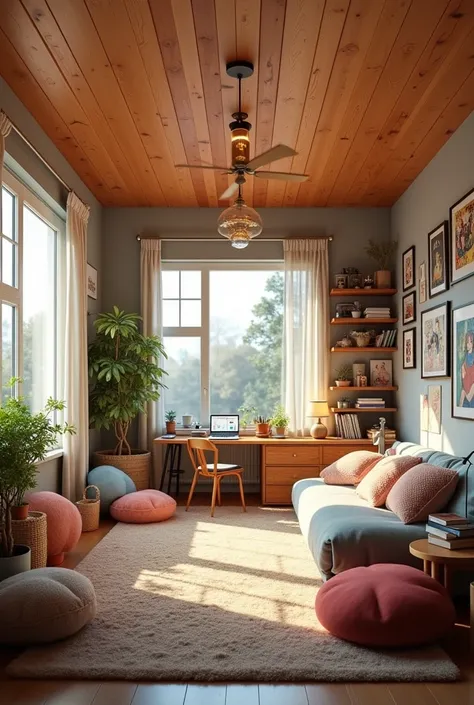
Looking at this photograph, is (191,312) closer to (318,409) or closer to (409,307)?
(318,409)

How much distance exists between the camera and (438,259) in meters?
5.06

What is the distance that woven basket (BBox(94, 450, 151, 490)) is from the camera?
6.05m

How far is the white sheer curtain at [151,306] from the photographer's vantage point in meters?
6.67

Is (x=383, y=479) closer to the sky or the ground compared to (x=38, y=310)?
closer to the ground

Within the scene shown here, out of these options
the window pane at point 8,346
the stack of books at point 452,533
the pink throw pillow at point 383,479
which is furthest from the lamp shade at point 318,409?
the stack of books at point 452,533

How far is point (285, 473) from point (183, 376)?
1.58 metres

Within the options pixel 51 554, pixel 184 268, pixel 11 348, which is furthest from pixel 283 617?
pixel 184 268

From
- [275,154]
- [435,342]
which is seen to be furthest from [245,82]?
[435,342]

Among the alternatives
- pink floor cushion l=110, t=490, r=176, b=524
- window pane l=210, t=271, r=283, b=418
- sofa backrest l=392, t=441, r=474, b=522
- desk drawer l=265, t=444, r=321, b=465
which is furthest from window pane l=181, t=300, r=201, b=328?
sofa backrest l=392, t=441, r=474, b=522

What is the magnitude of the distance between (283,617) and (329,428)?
3.55m

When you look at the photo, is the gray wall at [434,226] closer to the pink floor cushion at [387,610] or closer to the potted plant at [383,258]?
the potted plant at [383,258]

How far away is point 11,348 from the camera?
4539 millimetres

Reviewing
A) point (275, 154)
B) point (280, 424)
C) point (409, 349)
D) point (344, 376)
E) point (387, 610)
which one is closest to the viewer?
point (387, 610)

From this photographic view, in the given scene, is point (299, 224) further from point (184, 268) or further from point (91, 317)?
point (91, 317)
